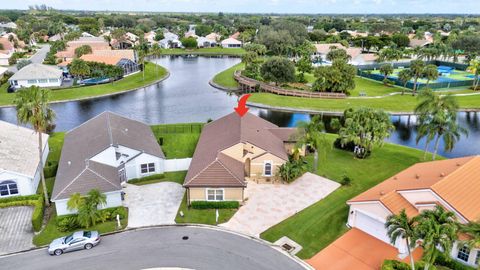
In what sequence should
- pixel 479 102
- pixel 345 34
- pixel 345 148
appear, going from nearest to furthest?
pixel 345 148
pixel 479 102
pixel 345 34

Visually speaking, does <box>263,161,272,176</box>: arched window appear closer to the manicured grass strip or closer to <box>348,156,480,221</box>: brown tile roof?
<box>348,156,480,221</box>: brown tile roof

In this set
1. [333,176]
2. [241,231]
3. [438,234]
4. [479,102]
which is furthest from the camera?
[479,102]

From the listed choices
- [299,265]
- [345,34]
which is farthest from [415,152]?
[345,34]

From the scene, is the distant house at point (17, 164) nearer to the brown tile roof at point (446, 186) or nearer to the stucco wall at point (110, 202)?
the stucco wall at point (110, 202)

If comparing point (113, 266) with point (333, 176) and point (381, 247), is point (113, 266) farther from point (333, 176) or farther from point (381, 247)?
point (333, 176)

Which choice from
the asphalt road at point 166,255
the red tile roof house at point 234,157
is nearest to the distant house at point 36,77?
the red tile roof house at point 234,157

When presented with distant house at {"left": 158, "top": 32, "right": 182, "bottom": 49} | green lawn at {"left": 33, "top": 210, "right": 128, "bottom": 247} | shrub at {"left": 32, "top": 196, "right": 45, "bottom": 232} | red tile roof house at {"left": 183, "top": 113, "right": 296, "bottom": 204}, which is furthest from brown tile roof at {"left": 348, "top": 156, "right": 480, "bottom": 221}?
distant house at {"left": 158, "top": 32, "right": 182, "bottom": 49}

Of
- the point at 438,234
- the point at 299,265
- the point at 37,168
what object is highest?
the point at 438,234
